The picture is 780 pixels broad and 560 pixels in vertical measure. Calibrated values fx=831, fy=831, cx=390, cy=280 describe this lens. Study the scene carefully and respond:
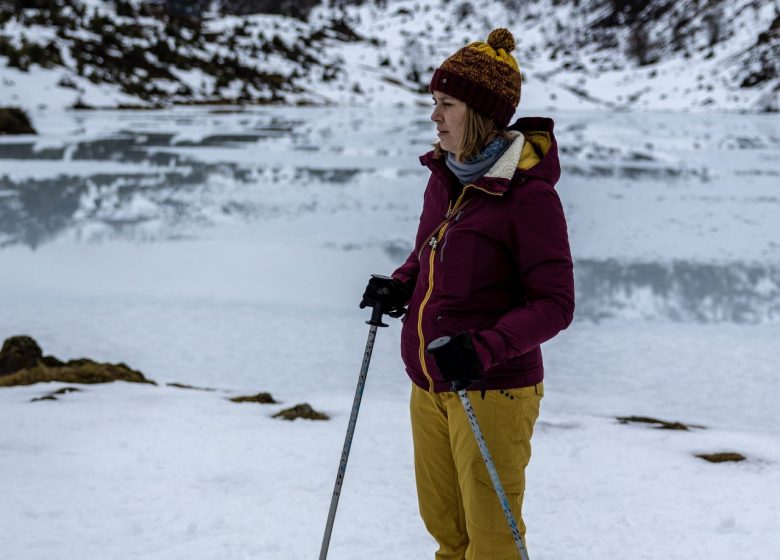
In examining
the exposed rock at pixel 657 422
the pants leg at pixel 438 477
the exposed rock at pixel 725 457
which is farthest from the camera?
the exposed rock at pixel 657 422

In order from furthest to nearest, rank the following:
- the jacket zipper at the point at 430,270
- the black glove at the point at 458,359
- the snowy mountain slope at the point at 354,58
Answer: the snowy mountain slope at the point at 354,58, the jacket zipper at the point at 430,270, the black glove at the point at 458,359

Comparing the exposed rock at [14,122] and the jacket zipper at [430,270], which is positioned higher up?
the exposed rock at [14,122]

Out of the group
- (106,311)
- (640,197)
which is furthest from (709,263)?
(106,311)

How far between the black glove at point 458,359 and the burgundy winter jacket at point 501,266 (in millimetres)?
31

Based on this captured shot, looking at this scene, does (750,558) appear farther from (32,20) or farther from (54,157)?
(32,20)

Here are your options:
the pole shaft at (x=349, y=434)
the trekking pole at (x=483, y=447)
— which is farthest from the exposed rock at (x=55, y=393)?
the trekking pole at (x=483, y=447)

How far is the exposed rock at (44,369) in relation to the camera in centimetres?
580

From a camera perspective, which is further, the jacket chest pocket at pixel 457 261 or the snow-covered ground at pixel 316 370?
the snow-covered ground at pixel 316 370

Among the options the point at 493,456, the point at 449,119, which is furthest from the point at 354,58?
the point at 493,456

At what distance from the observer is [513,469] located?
235 cm

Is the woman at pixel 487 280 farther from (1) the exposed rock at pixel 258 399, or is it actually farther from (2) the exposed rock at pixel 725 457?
(1) the exposed rock at pixel 258 399

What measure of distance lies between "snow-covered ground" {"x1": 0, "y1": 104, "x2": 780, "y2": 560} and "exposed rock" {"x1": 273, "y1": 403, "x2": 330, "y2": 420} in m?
0.08

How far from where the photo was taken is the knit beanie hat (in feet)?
7.47

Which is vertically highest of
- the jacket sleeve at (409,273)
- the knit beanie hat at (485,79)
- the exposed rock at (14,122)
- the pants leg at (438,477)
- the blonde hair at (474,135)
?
the exposed rock at (14,122)
